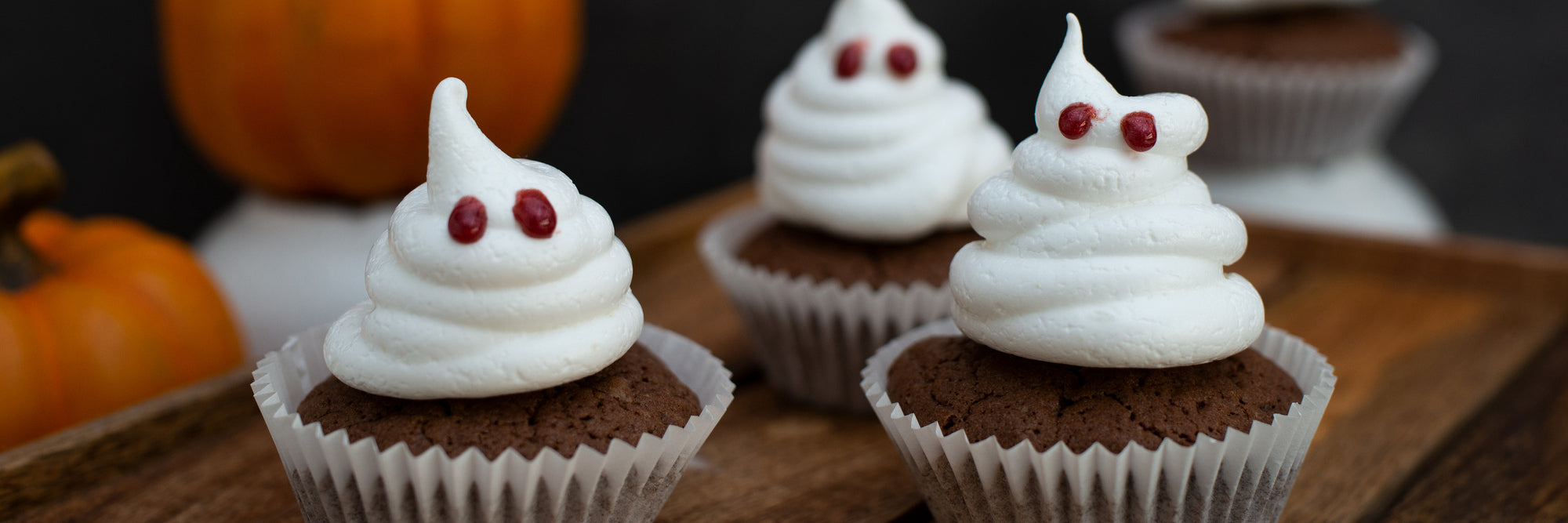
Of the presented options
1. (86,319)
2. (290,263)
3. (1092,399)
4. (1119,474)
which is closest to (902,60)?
(1092,399)

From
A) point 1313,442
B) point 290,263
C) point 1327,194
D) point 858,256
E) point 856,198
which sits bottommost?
point 1327,194

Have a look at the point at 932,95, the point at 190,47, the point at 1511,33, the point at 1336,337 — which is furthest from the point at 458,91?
the point at 1511,33

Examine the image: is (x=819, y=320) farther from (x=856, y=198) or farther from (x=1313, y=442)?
(x=1313, y=442)

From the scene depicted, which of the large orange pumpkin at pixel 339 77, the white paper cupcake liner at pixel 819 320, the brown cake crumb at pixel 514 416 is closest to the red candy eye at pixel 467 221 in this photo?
the brown cake crumb at pixel 514 416

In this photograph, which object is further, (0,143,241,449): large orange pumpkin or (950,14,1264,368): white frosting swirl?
(0,143,241,449): large orange pumpkin

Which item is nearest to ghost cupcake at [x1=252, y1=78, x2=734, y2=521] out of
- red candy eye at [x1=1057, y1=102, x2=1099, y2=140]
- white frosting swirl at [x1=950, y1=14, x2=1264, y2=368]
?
white frosting swirl at [x1=950, y1=14, x2=1264, y2=368]

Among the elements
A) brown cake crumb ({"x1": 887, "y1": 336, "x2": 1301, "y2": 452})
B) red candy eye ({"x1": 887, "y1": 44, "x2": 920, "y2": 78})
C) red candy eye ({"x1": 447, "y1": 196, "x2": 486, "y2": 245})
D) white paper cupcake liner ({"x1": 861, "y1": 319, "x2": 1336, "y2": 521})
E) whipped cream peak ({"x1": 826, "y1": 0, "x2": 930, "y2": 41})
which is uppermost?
red candy eye ({"x1": 447, "y1": 196, "x2": 486, "y2": 245})

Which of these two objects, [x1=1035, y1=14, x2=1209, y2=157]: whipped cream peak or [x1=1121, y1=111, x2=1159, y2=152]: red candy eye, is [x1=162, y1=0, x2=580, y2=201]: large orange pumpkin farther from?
[x1=1121, y1=111, x2=1159, y2=152]: red candy eye
